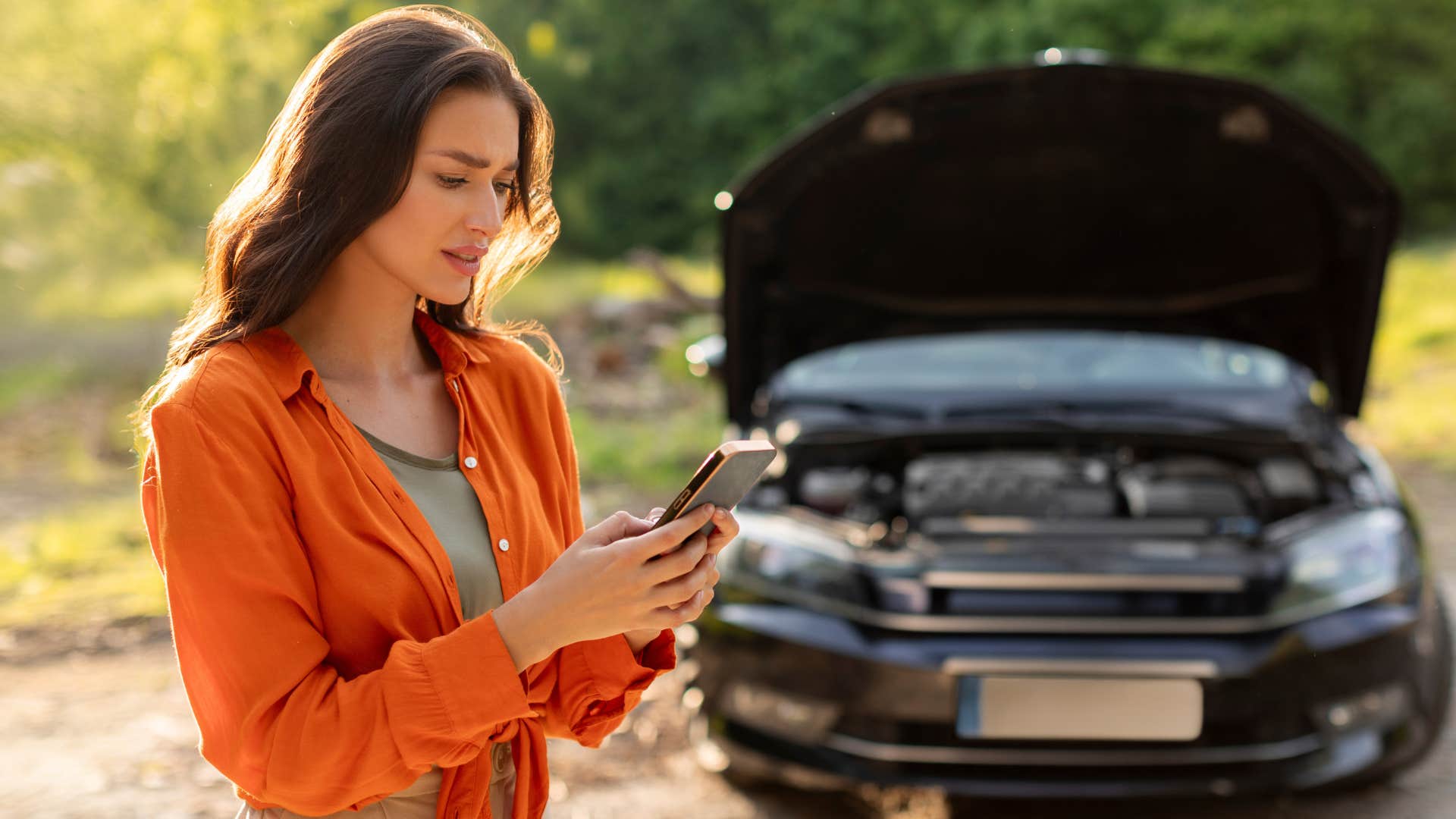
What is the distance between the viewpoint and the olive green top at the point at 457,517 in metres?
1.31

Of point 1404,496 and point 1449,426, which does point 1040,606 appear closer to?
point 1404,496

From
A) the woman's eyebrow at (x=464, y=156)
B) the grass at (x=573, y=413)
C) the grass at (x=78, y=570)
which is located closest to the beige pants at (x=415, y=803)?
the grass at (x=573, y=413)

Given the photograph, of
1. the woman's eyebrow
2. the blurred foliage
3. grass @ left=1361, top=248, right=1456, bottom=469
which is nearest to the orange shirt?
the woman's eyebrow

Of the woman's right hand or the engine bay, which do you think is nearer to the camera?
the woman's right hand

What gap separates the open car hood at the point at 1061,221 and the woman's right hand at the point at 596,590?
205 centimetres

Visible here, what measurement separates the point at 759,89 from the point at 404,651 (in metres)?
27.5

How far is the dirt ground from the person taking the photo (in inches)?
A: 121

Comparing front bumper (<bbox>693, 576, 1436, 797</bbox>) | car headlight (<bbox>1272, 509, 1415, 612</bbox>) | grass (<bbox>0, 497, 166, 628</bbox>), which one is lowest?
grass (<bbox>0, 497, 166, 628</bbox>)

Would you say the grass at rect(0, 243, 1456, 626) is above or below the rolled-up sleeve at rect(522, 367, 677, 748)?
below

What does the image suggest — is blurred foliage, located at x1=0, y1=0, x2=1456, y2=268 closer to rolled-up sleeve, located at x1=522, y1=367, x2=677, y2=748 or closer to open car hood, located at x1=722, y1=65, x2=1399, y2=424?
open car hood, located at x1=722, y1=65, x2=1399, y2=424

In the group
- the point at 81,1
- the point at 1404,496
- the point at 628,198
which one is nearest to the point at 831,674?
the point at 1404,496

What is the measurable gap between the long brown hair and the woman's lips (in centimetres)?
9

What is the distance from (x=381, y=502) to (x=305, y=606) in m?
0.13

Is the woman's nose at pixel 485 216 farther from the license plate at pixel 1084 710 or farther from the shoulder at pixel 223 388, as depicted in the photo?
the license plate at pixel 1084 710
